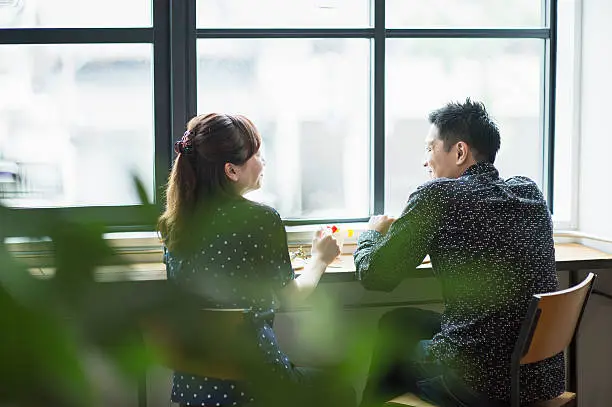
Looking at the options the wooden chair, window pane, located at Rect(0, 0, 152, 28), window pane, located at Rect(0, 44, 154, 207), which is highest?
window pane, located at Rect(0, 0, 152, 28)

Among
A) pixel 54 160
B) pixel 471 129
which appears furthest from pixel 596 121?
pixel 54 160

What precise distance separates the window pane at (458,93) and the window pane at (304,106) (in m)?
0.12

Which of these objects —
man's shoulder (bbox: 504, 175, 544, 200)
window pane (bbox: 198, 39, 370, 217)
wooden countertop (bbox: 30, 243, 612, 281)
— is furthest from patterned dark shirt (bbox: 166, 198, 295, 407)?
window pane (bbox: 198, 39, 370, 217)

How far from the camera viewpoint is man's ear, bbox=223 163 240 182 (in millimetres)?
1876

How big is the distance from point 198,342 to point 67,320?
0.07m

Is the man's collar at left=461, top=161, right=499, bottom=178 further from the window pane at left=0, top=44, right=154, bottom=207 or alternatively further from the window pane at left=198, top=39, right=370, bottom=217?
the window pane at left=0, top=44, right=154, bottom=207

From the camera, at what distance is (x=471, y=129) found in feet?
7.63

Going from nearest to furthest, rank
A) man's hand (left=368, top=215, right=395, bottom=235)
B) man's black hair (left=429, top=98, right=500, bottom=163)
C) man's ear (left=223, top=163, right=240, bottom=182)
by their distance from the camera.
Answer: man's ear (left=223, top=163, right=240, bottom=182) → man's black hair (left=429, top=98, right=500, bottom=163) → man's hand (left=368, top=215, right=395, bottom=235)

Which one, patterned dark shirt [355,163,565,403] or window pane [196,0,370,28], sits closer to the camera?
patterned dark shirt [355,163,565,403]

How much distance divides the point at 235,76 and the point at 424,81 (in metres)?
0.76

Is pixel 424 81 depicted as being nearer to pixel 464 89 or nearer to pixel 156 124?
pixel 464 89

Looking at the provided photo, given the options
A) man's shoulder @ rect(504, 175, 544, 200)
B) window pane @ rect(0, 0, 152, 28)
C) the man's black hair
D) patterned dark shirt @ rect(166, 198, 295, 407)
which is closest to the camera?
patterned dark shirt @ rect(166, 198, 295, 407)

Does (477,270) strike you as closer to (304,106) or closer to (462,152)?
(462,152)

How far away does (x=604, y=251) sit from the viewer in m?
3.02
